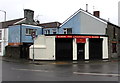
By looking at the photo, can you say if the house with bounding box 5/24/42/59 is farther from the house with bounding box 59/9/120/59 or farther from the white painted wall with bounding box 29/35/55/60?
the house with bounding box 59/9/120/59

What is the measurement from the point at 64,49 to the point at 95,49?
4863 mm

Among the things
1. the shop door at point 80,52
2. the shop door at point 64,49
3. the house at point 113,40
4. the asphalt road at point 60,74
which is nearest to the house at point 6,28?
the shop door at point 64,49

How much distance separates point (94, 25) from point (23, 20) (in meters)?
14.3

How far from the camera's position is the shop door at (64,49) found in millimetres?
23608

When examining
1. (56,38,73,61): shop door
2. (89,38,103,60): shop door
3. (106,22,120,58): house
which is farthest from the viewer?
(106,22,120,58): house

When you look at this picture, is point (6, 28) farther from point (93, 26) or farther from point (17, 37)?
point (93, 26)

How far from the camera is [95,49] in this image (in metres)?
25.1

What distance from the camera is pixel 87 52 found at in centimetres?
2433

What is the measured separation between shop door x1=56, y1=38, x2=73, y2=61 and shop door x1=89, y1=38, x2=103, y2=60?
319 centimetres

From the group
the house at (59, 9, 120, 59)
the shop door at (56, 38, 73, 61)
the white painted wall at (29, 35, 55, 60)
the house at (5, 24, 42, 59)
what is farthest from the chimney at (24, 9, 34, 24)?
the shop door at (56, 38, 73, 61)

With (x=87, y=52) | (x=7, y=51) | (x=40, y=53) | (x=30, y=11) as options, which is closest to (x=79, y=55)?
(x=87, y=52)

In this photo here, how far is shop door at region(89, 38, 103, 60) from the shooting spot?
2477 cm

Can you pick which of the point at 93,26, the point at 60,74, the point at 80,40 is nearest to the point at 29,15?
the point at 93,26

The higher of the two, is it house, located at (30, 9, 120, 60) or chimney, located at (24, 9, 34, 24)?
chimney, located at (24, 9, 34, 24)
